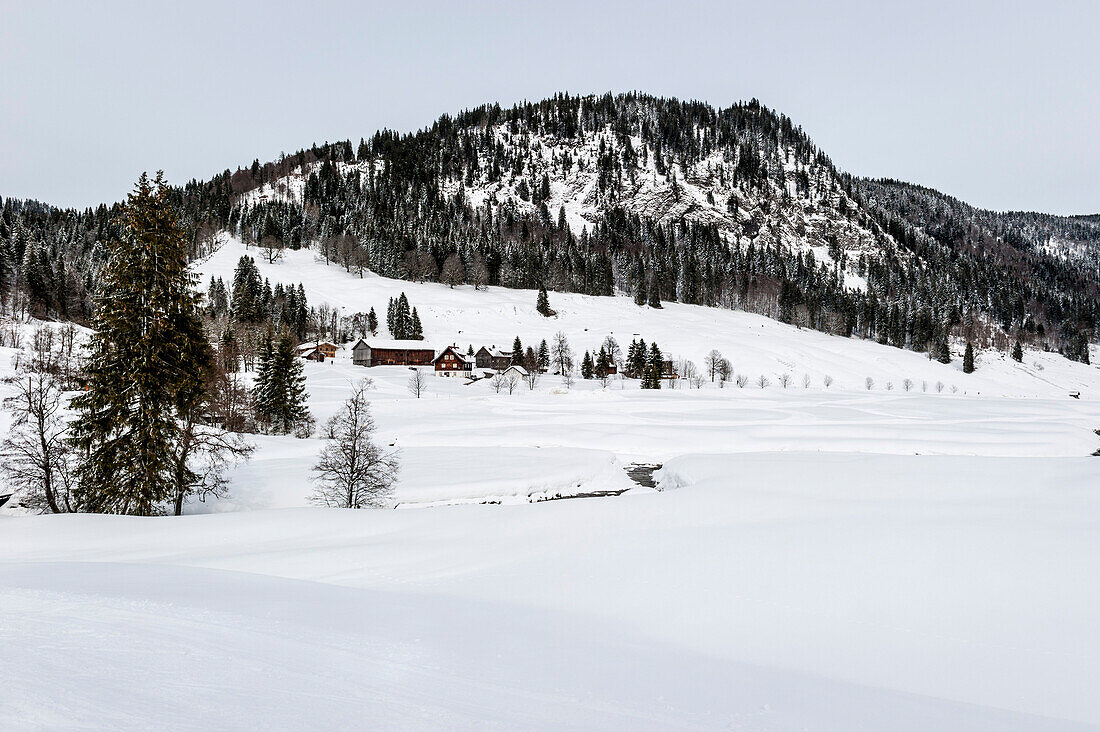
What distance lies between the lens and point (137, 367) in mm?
17672

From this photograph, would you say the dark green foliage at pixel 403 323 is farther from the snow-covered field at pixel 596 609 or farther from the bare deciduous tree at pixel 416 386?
the snow-covered field at pixel 596 609

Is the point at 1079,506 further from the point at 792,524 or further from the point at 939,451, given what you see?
the point at 939,451

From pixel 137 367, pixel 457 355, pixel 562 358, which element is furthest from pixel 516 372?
pixel 137 367

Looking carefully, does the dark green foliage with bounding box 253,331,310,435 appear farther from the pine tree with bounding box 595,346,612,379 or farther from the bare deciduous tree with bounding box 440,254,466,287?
the bare deciduous tree with bounding box 440,254,466,287

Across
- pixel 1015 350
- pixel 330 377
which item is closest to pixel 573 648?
pixel 330 377

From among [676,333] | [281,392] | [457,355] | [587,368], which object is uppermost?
[676,333]

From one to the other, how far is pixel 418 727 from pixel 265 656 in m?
2.09

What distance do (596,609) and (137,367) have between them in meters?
18.0

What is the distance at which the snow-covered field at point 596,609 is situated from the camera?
4.24 meters

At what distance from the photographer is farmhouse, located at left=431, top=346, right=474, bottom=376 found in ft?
283

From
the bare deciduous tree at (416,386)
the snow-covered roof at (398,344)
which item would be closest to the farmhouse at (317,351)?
the snow-covered roof at (398,344)

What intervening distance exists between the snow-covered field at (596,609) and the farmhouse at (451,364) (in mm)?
60691

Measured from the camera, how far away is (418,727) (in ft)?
12.3

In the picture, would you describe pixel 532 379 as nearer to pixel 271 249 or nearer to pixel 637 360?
pixel 637 360
